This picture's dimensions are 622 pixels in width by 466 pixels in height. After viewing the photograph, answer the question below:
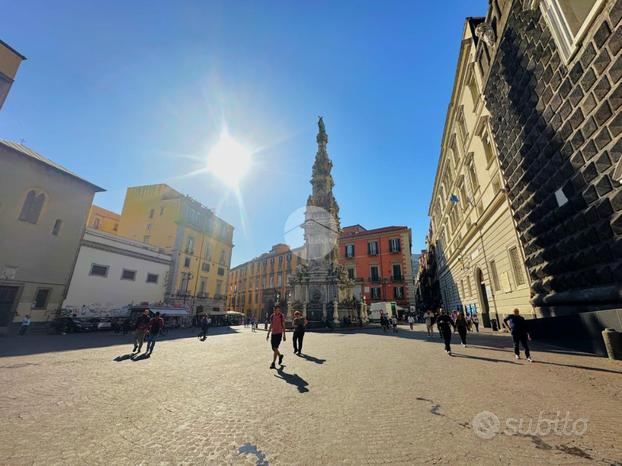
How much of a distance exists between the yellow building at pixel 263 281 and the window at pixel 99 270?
87.4 ft

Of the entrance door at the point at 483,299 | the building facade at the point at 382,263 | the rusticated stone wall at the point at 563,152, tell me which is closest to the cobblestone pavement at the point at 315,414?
the rusticated stone wall at the point at 563,152

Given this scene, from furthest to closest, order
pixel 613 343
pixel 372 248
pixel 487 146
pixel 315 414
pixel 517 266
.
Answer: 1. pixel 372 248
2. pixel 487 146
3. pixel 517 266
4. pixel 613 343
5. pixel 315 414

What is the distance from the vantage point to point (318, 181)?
3284cm

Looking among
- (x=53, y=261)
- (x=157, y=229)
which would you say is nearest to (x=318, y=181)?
(x=157, y=229)

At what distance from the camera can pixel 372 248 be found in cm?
4419

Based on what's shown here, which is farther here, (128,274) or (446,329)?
(128,274)

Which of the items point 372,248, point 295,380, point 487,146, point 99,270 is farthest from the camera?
point 372,248

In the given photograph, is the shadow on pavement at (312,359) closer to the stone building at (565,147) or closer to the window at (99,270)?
the stone building at (565,147)

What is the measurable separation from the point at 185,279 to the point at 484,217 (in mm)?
33504

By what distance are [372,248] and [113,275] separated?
34.4 metres

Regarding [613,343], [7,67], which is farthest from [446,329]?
[7,67]

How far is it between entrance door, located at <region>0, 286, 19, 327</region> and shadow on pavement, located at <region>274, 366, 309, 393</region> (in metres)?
21.9

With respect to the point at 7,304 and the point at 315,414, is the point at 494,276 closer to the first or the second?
the point at 315,414

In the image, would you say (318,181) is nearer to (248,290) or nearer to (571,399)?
(571,399)
